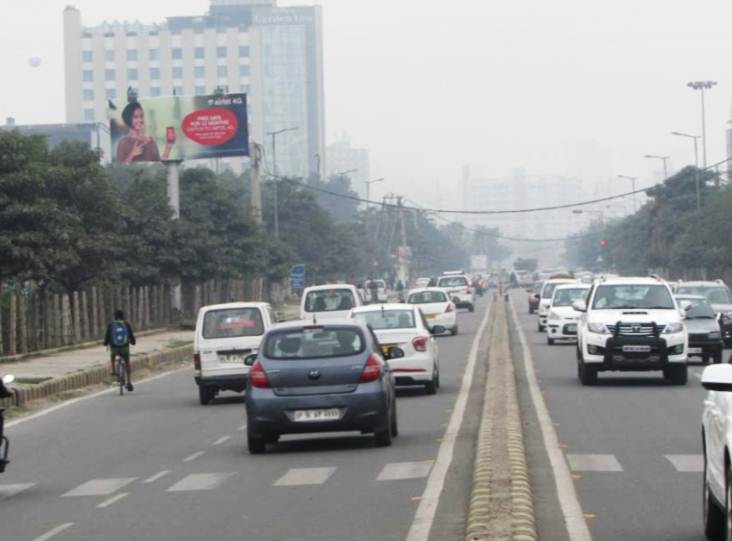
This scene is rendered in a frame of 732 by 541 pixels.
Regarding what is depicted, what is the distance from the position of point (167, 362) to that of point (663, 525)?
3380 cm

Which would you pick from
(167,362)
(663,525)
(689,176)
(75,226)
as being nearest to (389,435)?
(663,525)

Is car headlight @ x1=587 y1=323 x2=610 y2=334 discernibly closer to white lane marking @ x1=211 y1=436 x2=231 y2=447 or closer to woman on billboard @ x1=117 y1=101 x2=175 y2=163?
white lane marking @ x1=211 y1=436 x2=231 y2=447

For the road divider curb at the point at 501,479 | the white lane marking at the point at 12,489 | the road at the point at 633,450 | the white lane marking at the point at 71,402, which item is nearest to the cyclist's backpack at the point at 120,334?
the white lane marking at the point at 71,402

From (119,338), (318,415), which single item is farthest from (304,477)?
(119,338)

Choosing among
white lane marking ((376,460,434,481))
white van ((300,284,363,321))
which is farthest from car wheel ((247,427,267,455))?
white van ((300,284,363,321))

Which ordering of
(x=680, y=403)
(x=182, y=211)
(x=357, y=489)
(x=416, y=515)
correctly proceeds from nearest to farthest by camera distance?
(x=416, y=515), (x=357, y=489), (x=680, y=403), (x=182, y=211)

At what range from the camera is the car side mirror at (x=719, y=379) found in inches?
358

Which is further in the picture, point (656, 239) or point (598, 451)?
point (656, 239)

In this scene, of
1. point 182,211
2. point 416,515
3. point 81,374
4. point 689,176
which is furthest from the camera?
point 689,176

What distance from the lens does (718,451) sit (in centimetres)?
997

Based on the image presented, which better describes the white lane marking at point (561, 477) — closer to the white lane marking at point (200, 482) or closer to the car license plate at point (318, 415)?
the car license plate at point (318, 415)

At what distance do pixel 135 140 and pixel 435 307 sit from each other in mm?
23929

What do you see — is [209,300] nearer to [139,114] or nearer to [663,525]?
[139,114]

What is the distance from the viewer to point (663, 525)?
11961 millimetres
